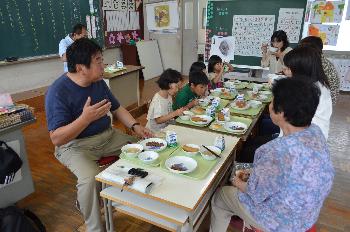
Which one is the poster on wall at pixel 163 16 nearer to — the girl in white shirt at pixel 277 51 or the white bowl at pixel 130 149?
the girl in white shirt at pixel 277 51

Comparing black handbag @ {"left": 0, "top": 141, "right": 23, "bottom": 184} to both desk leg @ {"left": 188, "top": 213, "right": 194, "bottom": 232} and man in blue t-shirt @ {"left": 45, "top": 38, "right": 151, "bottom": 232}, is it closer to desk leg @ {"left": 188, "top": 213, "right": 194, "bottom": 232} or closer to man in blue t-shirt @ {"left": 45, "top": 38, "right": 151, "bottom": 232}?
man in blue t-shirt @ {"left": 45, "top": 38, "right": 151, "bottom": 232}

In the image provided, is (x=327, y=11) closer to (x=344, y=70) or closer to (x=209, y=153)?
(x=344, y=70)

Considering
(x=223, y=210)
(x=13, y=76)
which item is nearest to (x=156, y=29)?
(x=13, y=76)

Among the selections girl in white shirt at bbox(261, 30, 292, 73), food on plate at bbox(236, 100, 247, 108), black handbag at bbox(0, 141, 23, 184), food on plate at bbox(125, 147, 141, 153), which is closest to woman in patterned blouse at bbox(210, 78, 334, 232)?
food on plate at bbox(125, 147, 141, 153)

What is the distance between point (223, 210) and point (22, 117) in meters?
1.73

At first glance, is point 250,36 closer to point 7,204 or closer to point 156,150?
point 156,150

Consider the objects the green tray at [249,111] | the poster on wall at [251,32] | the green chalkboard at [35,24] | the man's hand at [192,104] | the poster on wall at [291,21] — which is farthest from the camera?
the poster on wall at [251,32]

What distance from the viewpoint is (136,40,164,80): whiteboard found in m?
7.25

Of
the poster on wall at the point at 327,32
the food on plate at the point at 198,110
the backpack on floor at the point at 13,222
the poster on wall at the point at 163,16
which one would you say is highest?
the poster on wall at the point at 163,16

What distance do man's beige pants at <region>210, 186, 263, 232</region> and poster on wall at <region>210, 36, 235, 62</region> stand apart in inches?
165

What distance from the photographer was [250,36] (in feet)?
17.5

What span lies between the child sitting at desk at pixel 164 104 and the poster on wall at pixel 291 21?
3.35 meters

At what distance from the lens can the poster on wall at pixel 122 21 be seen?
21.0 ft

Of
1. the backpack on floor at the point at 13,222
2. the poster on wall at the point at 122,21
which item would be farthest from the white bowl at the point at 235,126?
the poster on wall at the point at 122,21
